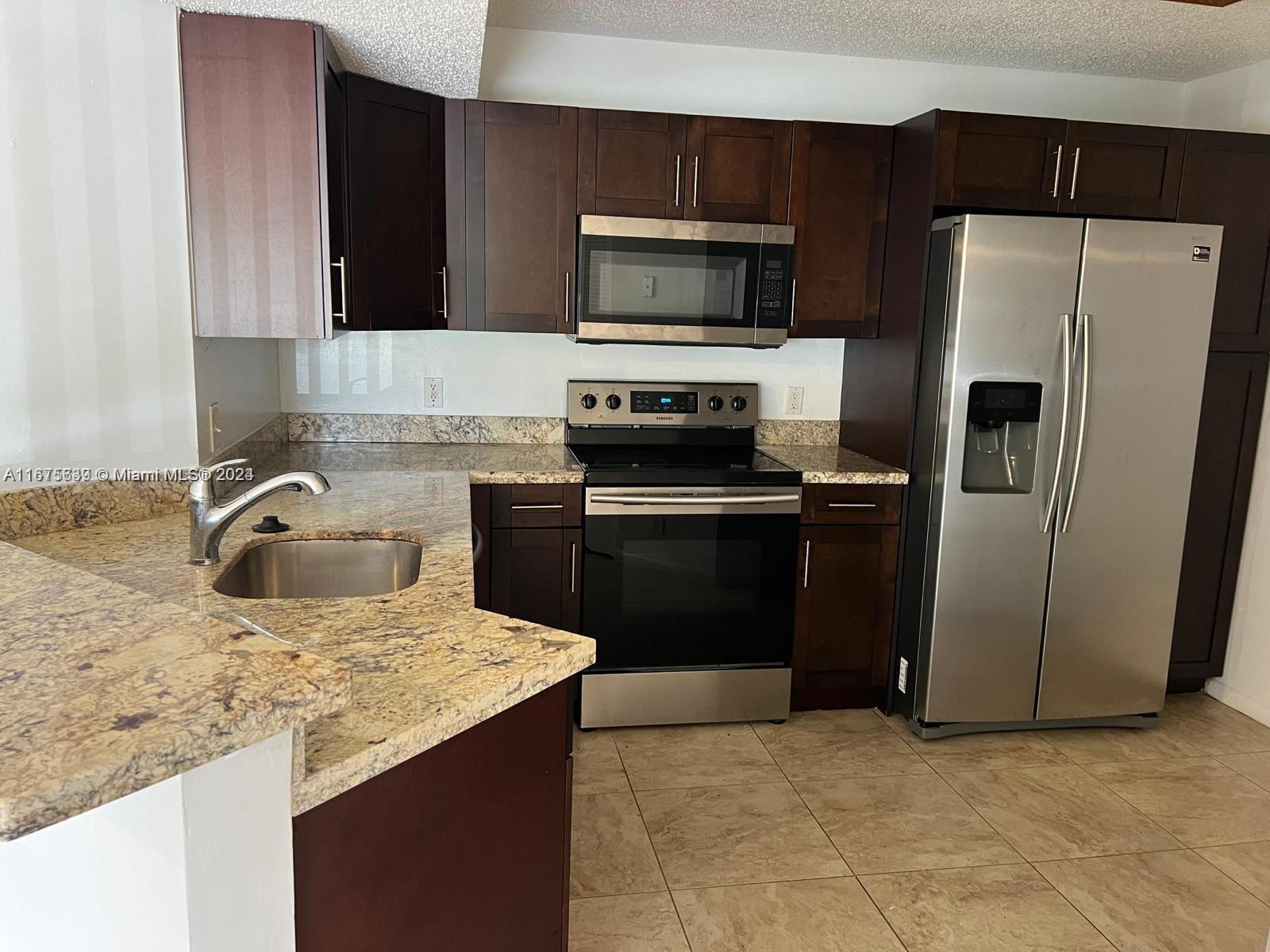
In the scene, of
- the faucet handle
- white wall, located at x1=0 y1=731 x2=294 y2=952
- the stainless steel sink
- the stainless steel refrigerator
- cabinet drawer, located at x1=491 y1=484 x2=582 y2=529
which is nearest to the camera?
white wall, located at x1=0 y1=731 x2=294 y2=952

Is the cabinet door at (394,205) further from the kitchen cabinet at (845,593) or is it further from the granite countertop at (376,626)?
the kitchen cabinet at (845,593)

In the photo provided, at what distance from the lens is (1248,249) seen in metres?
3.16

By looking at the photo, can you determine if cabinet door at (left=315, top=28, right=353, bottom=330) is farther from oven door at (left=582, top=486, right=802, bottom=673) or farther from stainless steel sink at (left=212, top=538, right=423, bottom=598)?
oven door at (left=582, top=486, right=802, bottom=673)

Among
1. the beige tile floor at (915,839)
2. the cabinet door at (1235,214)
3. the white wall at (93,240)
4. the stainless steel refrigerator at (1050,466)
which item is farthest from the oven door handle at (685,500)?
the cabinet door at (1235,214)

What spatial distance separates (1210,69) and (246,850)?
411cm

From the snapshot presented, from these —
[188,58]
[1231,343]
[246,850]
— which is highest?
[188,58]

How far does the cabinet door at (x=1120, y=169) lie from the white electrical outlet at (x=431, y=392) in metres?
2.27

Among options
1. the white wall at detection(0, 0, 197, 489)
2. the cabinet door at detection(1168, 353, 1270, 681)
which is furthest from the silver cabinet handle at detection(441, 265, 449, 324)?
the cabinet door at detection(1168, 353, 1270, 681)

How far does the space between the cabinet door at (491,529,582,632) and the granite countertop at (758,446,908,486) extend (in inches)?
32.2

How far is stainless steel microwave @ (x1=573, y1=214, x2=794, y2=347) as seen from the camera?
311cm

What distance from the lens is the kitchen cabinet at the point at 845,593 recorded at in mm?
3137

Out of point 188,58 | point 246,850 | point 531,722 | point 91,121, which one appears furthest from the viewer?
point 188,58

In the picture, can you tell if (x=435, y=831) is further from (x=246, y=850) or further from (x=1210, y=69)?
(x=1210, y=69)

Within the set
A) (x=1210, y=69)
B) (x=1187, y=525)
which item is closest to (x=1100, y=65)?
(x=1210, y=69)
